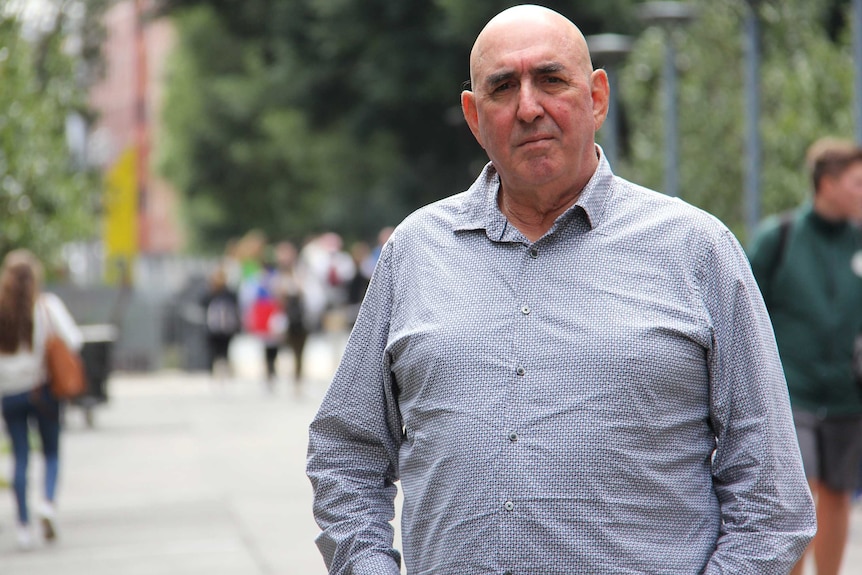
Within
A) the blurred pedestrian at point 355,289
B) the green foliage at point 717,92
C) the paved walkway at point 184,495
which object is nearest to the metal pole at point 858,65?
the paved walkway at point 184,495

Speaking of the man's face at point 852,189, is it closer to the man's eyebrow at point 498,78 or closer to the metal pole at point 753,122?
the man's eyebrow at point 498,78

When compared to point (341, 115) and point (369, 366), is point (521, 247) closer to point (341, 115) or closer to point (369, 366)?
point (369, 366)

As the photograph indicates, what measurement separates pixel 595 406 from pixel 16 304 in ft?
24.8

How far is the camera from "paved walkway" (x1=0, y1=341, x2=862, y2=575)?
8344 mm

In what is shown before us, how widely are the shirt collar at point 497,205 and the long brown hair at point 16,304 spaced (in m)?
7.18

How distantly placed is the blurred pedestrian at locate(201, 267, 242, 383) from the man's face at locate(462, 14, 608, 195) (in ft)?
57.4

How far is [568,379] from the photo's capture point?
2.46 metres

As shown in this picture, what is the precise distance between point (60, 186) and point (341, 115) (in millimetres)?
15245

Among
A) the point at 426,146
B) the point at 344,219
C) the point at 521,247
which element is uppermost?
the point at 521,247

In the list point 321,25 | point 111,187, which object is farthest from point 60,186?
point 321,25

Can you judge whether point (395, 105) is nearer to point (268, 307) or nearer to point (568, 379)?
point (268, 307)

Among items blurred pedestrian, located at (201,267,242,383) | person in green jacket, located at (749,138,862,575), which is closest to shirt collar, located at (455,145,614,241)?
person in green jacket, located at (749,138,862,575)

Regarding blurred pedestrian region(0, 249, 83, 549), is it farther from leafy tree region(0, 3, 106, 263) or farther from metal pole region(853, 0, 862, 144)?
metal pole region(853, 0, 862, 144)

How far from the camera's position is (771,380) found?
2510mm
